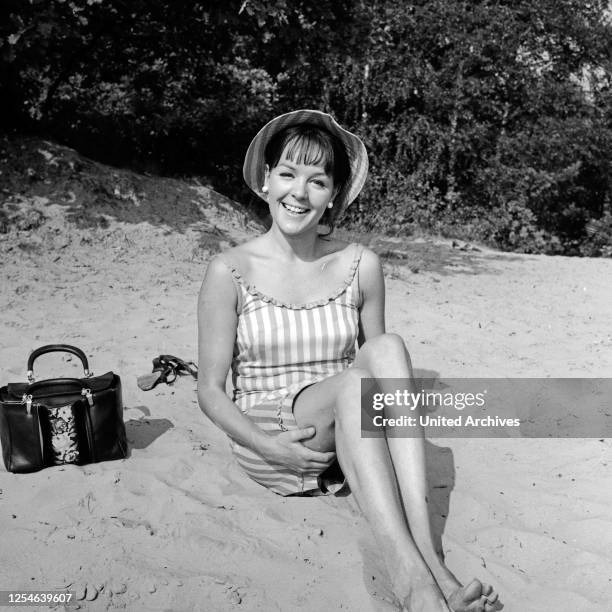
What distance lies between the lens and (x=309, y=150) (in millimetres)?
2719

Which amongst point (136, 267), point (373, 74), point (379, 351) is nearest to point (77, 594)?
point (379, 351)

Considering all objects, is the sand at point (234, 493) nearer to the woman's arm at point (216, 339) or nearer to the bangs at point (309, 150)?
the woman's arm at point (216, 339)

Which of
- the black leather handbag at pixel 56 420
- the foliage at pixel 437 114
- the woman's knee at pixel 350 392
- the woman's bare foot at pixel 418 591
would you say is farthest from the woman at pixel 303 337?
the foliage at pixel 437 114

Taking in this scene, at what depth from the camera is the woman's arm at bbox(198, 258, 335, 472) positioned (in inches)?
99.6

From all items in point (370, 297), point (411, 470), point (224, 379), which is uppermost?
point (370, 297)

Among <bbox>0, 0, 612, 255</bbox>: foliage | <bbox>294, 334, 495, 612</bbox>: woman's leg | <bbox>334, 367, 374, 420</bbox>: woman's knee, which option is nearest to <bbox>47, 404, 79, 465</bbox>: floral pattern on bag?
<bbox>294, 334, 495, 612</bbox>: woman's leg

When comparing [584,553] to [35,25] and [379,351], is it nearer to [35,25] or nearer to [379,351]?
[379,351]

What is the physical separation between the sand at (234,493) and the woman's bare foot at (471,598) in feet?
0.70

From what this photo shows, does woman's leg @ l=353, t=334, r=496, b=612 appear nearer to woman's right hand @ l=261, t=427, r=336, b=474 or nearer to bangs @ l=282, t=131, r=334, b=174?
woman's right hand @ l=261, t=427, r=336, b=474

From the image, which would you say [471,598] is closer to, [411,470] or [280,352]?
[411,470]

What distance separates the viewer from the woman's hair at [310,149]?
2.72 m

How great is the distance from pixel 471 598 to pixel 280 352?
3.69 ft

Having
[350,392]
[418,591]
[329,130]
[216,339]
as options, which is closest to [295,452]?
[350,392]

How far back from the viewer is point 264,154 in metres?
2.88
